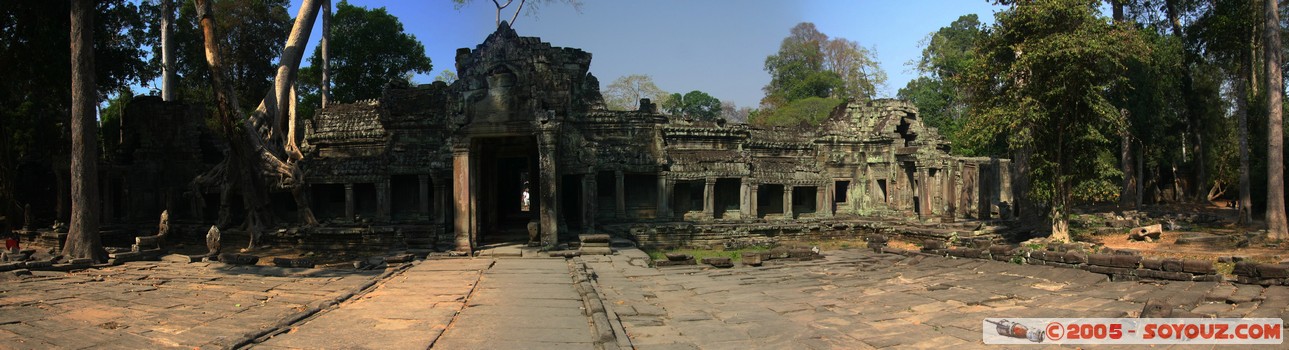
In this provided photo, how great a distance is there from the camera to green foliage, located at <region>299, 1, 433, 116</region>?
33.7 meters

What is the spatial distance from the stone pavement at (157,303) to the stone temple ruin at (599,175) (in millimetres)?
4496

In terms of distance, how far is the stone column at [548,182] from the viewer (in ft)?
45.9

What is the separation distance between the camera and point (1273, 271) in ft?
30.2

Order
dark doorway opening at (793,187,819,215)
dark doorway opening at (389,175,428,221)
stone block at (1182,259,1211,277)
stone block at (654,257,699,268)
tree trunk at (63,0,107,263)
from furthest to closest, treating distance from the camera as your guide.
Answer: dark doorway opening at (793,187,819,215), dark doorway opening at (389,175,428,221), tree trunk at (63,0,107,263), stone block at (654,257,699,268), stone block at (1182,259,1211,277)

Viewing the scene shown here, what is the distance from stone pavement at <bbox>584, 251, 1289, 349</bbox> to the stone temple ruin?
554cm

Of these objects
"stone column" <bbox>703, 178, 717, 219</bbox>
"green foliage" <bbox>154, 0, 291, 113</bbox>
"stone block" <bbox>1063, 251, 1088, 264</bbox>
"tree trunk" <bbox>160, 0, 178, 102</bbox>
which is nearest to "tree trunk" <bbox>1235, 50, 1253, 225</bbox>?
"stone block" <bbox>1063, 251, 1088, 264</bbox>

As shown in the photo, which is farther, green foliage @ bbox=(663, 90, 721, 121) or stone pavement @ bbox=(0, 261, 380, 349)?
green foliage @ bbox=(663, 90, 721, 121)

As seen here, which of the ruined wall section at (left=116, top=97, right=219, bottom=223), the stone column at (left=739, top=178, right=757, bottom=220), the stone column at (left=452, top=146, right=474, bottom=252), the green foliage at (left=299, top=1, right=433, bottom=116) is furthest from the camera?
the green foliage at (left=299, top=1, right=433, bottom=116)

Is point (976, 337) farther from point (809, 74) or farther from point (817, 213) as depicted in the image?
point (809, 74)

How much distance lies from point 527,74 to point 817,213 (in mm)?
12860

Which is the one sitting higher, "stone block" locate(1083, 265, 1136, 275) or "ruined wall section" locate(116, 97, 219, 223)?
"ruined wall section" locate(116, 97, 219, 223)

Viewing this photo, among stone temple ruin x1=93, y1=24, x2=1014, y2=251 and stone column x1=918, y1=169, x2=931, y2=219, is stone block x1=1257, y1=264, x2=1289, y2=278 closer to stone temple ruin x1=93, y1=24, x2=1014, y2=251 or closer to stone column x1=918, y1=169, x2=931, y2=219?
stone temple ruin x1=93, y1=24, x2=1014, y2=251

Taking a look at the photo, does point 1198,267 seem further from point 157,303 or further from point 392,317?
point 157,303

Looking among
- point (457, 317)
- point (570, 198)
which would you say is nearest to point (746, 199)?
point (570, 198)
